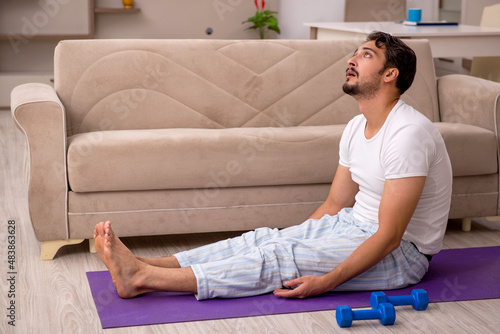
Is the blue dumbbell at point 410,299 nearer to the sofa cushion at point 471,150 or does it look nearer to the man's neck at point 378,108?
the man's neck at point 378,108

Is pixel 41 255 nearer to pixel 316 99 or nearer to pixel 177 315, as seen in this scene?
pixel 177 315

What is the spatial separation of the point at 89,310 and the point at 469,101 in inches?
77.3

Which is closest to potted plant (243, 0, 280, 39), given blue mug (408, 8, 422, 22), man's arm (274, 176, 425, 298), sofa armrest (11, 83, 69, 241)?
blue mug (408, 8, 422, 22)

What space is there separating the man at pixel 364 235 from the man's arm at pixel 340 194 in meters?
0.08

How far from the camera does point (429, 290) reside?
2.15 m

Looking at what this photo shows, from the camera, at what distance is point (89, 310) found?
1.97 m

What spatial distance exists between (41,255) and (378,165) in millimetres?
1301

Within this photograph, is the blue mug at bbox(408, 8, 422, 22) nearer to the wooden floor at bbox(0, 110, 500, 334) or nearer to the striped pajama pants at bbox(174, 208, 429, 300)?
the wooden floor at bbox(0, 110, 500, 334)

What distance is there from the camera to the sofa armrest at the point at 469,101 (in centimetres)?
286

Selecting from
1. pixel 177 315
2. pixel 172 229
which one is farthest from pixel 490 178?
pixel 177 315

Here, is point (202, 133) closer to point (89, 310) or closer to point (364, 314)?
point (89, 310)

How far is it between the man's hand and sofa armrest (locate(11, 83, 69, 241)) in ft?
3.10

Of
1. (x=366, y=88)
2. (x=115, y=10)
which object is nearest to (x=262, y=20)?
(x=115, y=10)

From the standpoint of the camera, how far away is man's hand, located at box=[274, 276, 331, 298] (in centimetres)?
200
